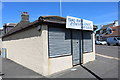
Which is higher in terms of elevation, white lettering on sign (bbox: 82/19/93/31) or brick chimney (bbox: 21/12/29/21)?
brick chimney (bbox: 21/12/29/21)

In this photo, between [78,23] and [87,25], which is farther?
[87,25]

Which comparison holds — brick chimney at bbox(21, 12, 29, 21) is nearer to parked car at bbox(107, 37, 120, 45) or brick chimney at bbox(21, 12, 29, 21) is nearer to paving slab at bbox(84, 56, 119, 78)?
paving slab at bbox(84, 56, 119, 78)

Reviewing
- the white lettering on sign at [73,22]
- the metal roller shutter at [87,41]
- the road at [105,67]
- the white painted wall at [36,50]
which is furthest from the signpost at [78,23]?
the road at [105,67]

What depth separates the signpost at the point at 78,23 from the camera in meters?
7.35

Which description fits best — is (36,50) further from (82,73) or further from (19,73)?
(82,73)

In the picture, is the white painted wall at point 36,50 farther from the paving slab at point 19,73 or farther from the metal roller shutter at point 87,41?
the metal roller shutter at point 87,41

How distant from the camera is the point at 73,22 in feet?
25.0

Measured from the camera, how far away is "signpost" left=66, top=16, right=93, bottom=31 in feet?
24.1

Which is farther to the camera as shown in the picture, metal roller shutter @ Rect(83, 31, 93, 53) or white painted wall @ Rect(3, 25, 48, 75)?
metal roller shutter @ Rect(83, 31, 93, 53)

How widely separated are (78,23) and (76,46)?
166cm

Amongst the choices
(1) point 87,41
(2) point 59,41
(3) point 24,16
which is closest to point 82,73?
(2) point 59,41

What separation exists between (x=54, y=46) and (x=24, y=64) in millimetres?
Result: 3720

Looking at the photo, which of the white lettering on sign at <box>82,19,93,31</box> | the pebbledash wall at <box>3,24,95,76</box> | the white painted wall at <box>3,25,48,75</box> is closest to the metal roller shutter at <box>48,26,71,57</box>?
the pebbledash wall at <box>3,24,95,76</box>

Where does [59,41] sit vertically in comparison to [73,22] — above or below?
below
